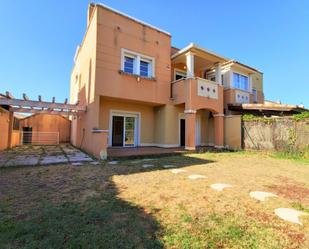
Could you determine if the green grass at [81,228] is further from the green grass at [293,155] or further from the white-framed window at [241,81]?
the white-framed window at [241,81]

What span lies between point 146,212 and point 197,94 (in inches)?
386

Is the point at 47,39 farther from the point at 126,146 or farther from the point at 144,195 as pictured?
the point at 144,195

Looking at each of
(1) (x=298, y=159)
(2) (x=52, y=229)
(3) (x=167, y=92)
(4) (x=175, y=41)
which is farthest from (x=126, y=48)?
(1) (x=298, y=159)

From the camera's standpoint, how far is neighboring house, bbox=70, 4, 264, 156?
1018 centimetres

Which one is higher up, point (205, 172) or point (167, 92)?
point (167, 92)

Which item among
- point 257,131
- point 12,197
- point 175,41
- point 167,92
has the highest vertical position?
point 175,41

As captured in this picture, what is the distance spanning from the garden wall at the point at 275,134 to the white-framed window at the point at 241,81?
4438mm

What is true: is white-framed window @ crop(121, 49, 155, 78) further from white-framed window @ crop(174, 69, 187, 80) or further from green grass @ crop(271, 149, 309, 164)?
green grass @ crop(271, 149, 309, 164)

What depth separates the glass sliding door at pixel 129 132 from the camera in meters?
12.5

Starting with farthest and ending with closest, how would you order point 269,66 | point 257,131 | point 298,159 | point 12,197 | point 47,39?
point 269,66, point 47,39, point 257,131, point 298,159, point 12,197

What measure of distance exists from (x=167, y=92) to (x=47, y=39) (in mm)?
11918

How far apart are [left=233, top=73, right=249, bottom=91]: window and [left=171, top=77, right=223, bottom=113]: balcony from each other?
3275 millimetres

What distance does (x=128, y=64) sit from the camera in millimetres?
11297

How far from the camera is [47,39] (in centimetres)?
1589
